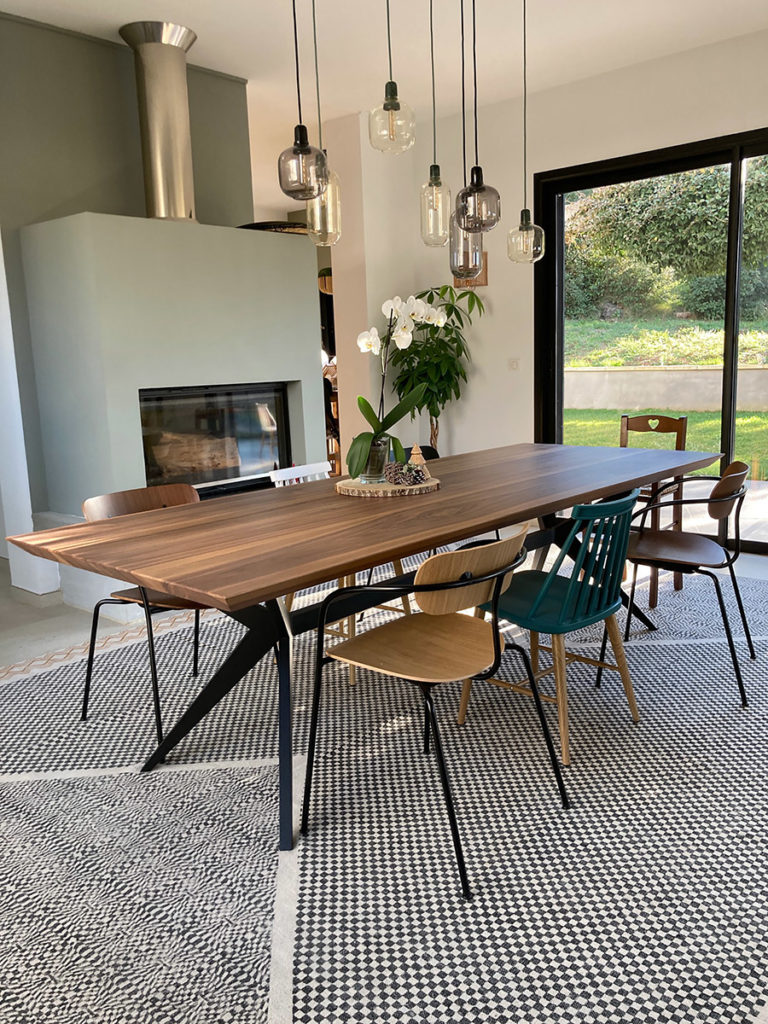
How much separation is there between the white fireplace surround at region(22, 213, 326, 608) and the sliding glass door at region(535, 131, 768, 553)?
6.18ft

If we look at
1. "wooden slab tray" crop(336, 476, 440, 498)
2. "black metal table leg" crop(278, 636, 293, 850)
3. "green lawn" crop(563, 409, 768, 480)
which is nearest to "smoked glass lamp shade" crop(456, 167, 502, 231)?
"wooden slab tray" crop(336, 476, 440, 498)

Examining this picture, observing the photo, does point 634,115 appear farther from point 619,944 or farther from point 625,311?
point 619,944

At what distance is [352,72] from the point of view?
15.6 ft

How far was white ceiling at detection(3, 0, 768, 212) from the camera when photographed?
12.8 ft

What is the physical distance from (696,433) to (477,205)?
8.52ft

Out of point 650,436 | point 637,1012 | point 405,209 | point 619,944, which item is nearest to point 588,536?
point 619,944

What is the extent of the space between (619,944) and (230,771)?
1.19 m

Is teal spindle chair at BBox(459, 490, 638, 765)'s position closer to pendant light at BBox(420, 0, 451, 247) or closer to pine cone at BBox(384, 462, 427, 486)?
pine cone at BBox(384, 462, 427, 486)

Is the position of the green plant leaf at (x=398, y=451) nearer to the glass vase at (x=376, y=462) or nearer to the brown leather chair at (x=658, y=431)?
the glass vase at (x=376, y=462)

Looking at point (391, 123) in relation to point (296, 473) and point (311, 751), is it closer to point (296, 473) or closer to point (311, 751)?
point (296, 473)

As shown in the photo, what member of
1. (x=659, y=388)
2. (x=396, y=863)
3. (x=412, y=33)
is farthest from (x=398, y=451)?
(x=659, y=388)

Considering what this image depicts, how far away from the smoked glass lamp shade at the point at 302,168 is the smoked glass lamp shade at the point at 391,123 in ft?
0.97

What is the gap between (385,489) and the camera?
9.02ft

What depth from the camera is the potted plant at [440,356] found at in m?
5.62
